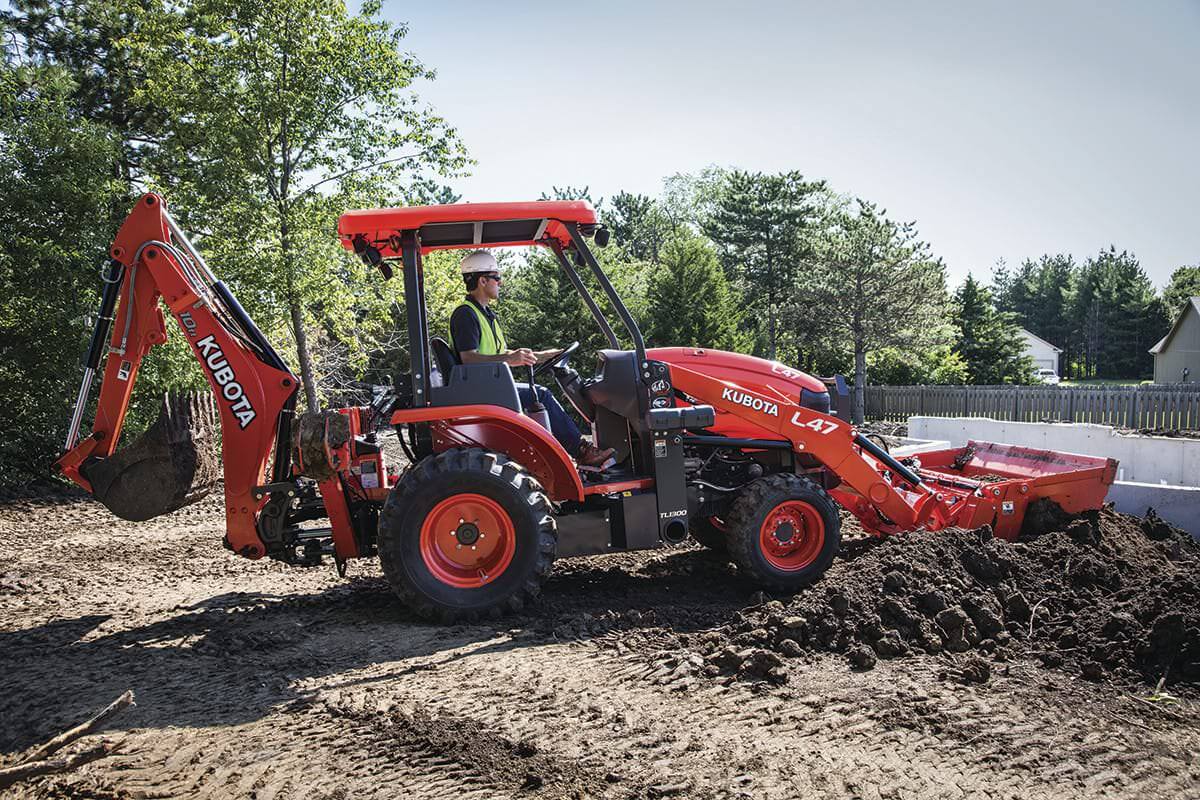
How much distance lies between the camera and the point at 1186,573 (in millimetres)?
5410

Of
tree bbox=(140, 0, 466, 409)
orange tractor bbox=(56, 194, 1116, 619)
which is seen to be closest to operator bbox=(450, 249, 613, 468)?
orange tractor bbox=(56, 194, 1116, 619)

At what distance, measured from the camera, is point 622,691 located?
419 cm

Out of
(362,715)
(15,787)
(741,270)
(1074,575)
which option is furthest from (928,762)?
(741,270)

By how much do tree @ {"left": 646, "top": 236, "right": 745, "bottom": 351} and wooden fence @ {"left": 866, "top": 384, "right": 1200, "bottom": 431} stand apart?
18.0ft

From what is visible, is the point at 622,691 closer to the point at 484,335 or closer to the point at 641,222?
the point at 484,335

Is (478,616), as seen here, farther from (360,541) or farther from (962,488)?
(962,488)

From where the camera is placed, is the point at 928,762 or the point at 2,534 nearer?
the point at 928,762

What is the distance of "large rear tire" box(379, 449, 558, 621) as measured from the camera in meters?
5.11

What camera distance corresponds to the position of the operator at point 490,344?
548 centimetres

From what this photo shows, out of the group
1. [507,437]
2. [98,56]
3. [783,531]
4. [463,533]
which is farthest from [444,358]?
[98,56]

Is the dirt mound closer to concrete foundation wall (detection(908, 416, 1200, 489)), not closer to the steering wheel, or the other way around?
the steering wheel

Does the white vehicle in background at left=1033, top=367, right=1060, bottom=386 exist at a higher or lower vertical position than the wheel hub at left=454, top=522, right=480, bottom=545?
lower

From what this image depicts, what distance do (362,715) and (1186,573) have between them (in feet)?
16.0

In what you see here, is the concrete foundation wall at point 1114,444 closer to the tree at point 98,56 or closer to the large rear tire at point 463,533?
the large rear tire at point 463,533
